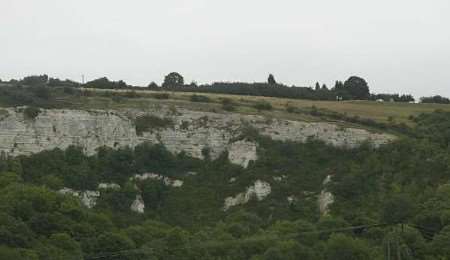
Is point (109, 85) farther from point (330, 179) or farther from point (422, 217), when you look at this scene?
point (422, 217)

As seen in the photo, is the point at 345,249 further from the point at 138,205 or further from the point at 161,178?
the point at 161,178

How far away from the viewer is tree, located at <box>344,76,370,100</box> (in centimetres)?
12744

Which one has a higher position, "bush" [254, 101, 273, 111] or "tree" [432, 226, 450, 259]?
"bush" [254, 101, 273, 111]

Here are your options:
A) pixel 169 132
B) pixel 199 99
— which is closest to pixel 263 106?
pixel 199 99

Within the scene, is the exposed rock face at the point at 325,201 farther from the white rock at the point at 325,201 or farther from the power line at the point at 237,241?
the power line at the point at 237,241

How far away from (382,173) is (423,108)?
2415 cm

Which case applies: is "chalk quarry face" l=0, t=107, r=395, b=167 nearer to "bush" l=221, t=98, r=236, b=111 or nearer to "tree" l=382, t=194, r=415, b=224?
"bush" l=221, t=98, r=236, b=111

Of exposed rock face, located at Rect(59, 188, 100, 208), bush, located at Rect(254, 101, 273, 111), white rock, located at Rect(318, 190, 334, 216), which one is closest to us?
exposed rock face, located at Rect(59, 188, 100, 208)

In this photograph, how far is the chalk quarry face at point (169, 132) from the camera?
93.1 meters

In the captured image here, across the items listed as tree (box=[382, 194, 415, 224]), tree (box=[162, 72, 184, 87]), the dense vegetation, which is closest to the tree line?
tree (box=[162, 72, 184, 87])

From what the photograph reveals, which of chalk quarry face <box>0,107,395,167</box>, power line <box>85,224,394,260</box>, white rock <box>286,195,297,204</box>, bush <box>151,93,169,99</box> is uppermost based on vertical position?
bush <box>151,93,169,99</box>

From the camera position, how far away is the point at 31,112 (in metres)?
94.4

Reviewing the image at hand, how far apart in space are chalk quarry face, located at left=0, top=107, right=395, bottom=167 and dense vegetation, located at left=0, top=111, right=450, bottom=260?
1221 millimetres

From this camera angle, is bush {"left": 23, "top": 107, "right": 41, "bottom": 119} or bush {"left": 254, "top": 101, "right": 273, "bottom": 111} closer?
bush {"left": 23, "top": 107, "right": 41, "bottom": 119}
